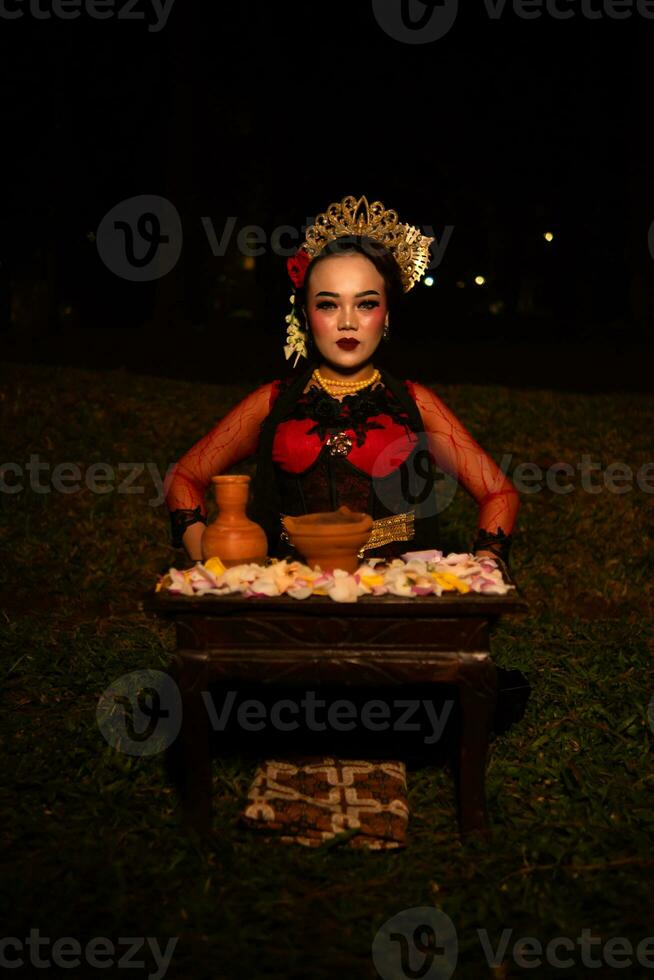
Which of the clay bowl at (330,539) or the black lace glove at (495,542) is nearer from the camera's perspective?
the clay bowl at (330,539)

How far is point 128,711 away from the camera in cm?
490

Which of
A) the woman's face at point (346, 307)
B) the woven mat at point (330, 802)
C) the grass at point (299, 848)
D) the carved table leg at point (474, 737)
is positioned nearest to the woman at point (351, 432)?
the woman's face at point (346, 307)

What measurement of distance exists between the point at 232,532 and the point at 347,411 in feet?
2.92

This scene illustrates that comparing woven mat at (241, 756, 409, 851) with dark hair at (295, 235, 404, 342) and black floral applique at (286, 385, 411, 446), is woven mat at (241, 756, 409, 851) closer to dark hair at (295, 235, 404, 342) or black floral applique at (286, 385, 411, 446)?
black floral applique at (286, 385, 411, 446)

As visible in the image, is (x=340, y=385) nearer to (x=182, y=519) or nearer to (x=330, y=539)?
(x=182, y=519)

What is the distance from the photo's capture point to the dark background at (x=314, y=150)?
48.3 feet

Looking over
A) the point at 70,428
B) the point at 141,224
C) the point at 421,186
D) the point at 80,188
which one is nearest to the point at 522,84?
the point at 421,186

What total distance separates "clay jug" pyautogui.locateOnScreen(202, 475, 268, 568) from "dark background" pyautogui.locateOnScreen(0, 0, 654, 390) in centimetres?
911

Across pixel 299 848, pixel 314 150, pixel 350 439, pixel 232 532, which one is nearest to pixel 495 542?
pixel 350 439

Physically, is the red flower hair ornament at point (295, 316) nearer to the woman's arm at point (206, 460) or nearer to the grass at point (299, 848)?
the woman's arm at point (206, 460)

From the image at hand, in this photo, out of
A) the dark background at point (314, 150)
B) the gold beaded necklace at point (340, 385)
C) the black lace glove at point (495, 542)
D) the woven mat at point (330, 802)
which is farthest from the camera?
the dark background at point (314, 150)

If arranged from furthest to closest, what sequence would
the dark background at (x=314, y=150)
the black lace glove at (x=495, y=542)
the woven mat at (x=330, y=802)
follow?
the dark background at (x=314, y=150), the black lace glove at (x=495, y=542), the woven mat at (x=330, y=802)

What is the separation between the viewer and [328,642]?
11.0ft

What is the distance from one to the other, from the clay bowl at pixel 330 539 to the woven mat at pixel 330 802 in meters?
0.99
